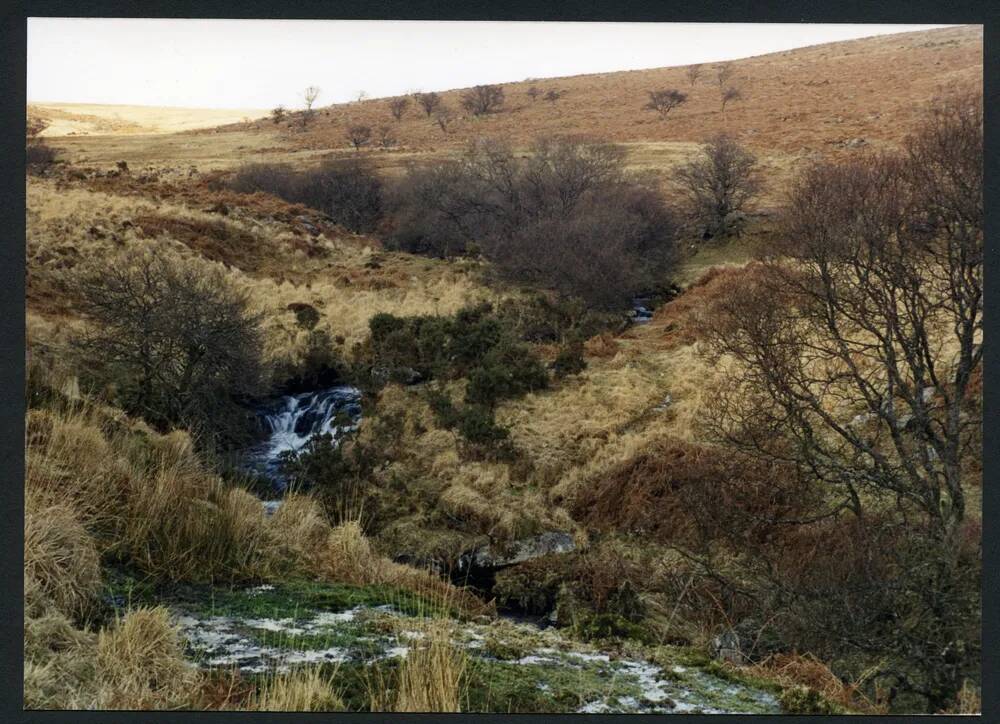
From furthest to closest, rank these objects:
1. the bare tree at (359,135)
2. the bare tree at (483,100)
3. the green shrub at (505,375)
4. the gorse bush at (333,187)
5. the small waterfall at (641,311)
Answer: the bare tree at (483,100) → the bare tree at (359,135) → the gorse bush at (333,187) → the small waterfall at (641,311) → the green shrub at (505,375)

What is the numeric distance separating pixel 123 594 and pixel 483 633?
2.09 meters

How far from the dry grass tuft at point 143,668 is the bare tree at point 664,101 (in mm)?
40876

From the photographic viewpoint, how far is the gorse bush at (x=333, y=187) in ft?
101

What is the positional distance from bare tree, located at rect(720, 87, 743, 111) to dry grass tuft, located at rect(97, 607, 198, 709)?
140ft

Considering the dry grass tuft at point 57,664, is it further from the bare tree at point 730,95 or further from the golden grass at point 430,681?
the bare tree at point 730,95

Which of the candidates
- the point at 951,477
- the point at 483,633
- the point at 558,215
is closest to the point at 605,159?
the point at 558,215

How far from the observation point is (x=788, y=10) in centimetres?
474

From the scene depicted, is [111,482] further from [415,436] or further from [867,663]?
[415,436]

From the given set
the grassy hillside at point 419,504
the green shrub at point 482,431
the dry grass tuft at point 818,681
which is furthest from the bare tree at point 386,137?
the dry grass tuft at point 818,681

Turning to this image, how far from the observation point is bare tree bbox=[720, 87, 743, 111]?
42.0 metres

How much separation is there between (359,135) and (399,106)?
460 cm

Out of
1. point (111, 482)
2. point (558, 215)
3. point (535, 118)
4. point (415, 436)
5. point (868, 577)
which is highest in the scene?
point (535, 118)

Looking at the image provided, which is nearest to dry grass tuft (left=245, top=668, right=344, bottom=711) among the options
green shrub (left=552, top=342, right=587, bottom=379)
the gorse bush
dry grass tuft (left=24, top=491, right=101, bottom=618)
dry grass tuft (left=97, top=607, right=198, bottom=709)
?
dry grass tuft (left=97, top=607, right=198, bottom=709)

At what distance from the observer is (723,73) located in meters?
46.6
